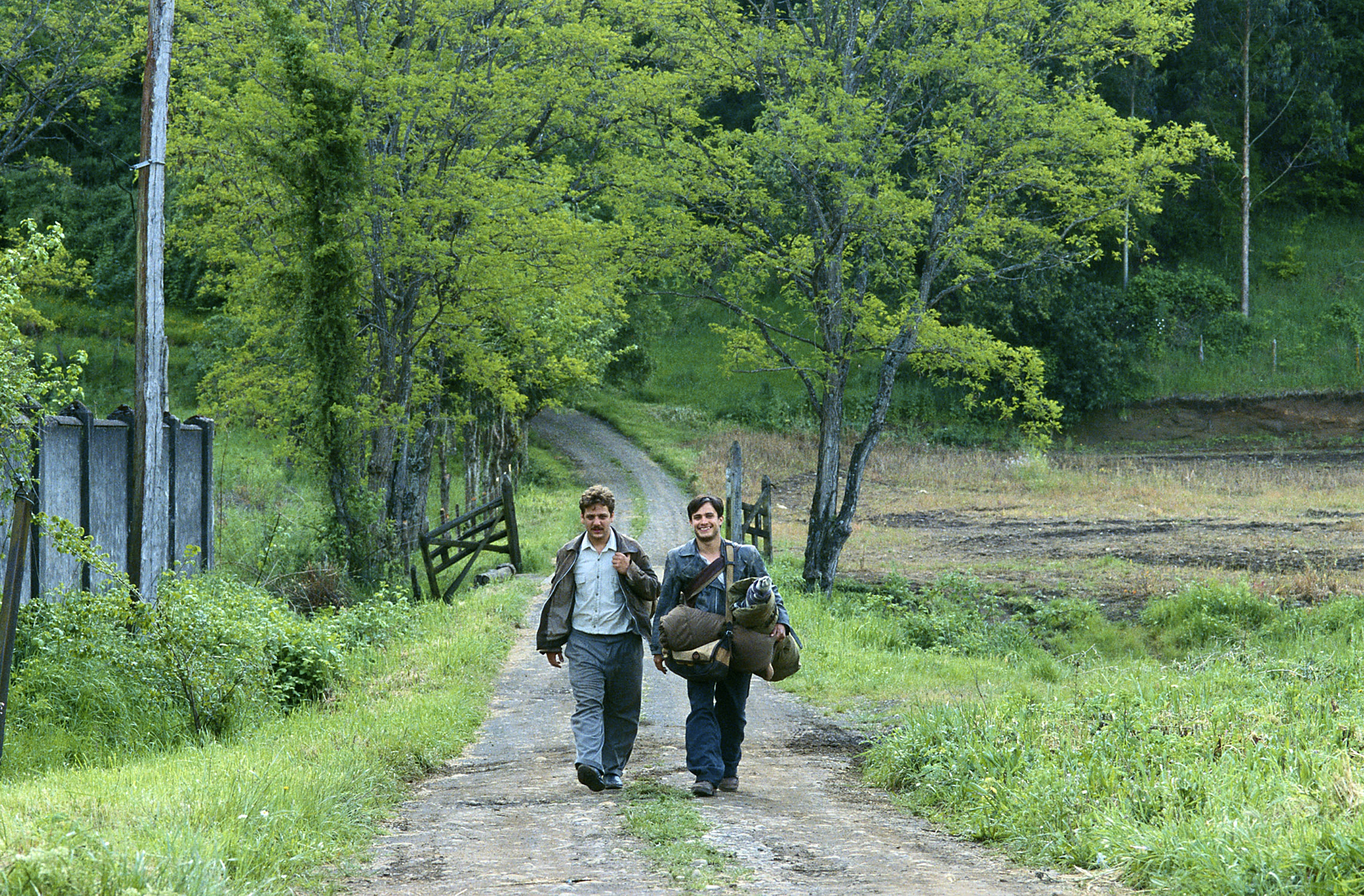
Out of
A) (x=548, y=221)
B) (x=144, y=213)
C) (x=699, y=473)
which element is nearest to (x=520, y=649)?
(x=144, y=213)

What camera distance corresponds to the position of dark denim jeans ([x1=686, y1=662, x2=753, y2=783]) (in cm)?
694

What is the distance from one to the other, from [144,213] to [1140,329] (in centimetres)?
4414

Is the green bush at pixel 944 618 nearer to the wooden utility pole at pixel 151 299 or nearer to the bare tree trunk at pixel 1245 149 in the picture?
the wooden utility pole at pixel 151 299

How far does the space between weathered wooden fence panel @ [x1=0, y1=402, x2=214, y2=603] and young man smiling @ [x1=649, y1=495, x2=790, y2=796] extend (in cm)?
527

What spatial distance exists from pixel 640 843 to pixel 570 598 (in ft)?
6.14

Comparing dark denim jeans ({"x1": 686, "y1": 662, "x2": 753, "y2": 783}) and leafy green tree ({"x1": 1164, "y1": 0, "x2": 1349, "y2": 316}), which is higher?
leafy green tree ({"x1": 1164, "y1": 0, "x2": 1349, "y2": 316})

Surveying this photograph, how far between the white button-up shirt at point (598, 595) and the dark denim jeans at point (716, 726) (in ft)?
1.95

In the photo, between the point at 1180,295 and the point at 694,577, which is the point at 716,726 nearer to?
the point at 694,577

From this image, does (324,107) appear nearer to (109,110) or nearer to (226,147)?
(226,147)

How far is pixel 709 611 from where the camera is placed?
6965 mm

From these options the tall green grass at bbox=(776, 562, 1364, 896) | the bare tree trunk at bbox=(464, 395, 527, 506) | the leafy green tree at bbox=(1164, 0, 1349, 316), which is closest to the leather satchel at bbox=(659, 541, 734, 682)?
the tall green grass at bbox=(776, 562, 1364, 896)

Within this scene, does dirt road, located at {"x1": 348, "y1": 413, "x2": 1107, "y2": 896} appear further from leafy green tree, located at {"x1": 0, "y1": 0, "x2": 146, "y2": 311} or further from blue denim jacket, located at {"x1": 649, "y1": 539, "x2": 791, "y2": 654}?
leafy green tree, located at {"x1": 0, "y1": 0, "x2": 146, "y2": 311}

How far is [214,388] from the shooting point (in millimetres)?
22234

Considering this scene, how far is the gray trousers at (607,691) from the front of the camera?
23.2 ft
